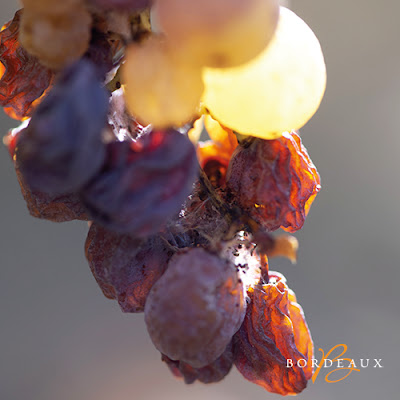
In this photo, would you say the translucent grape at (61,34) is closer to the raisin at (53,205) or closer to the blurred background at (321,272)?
the raisin at (53,205)

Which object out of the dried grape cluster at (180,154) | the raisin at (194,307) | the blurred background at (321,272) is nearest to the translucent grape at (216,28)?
the dried grape cluster at (180,154)

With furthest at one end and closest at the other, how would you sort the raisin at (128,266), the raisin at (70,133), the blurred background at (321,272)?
the blurred background at (321,272), the raisin at (128,266), the raisin at (70,133)

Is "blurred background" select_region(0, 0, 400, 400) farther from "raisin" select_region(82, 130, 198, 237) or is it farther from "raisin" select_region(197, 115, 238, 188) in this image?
"raisin" select_region(82, 130, 198, 237)

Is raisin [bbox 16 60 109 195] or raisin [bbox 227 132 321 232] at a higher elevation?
raisin [bbox 16 60 109 195]

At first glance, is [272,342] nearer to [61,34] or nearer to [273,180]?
[273,180]

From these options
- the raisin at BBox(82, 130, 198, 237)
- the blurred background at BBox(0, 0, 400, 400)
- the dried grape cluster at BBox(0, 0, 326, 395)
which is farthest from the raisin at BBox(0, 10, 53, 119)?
the blurred background at BBox(0, 0, 400, 400)
